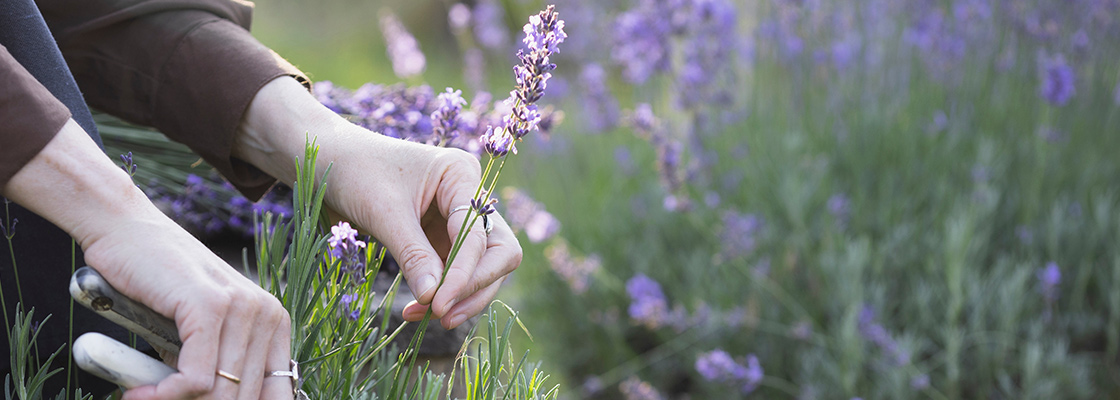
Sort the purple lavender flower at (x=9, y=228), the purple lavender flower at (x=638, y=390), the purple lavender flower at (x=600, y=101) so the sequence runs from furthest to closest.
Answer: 1. the purple lavender flower at (x=600, y=101)
2. the purple lavender flower at (x=638, y=390)
3. the purple lavender flower at (x=9, y=228)

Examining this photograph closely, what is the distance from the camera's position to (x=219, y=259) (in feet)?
2.39

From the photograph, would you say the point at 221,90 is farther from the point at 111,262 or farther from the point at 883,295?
the point at 883,295

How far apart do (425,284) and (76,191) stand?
350 mm

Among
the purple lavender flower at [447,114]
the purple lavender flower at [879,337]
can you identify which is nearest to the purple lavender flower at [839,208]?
the purple lavender flower at [879,337]

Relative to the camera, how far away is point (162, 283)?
0.68 metres

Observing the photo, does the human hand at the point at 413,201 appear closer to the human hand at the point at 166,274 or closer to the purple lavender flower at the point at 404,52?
the human hand at the point at 166,274

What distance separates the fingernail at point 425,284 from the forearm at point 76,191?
274 mm

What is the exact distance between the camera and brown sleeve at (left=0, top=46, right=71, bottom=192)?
2.35ft

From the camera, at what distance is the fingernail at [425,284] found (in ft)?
2.75

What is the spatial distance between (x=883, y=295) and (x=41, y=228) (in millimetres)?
2285

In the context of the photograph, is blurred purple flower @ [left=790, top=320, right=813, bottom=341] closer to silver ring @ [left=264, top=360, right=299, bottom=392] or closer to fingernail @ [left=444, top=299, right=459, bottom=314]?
fingernail @ [left=444, top=299, right=459, bottom=314]

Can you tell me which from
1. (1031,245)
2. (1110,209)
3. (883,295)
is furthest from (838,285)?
(1110,209)

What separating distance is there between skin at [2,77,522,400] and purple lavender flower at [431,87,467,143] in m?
0.10

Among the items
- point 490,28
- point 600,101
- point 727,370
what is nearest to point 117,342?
point 727,370
